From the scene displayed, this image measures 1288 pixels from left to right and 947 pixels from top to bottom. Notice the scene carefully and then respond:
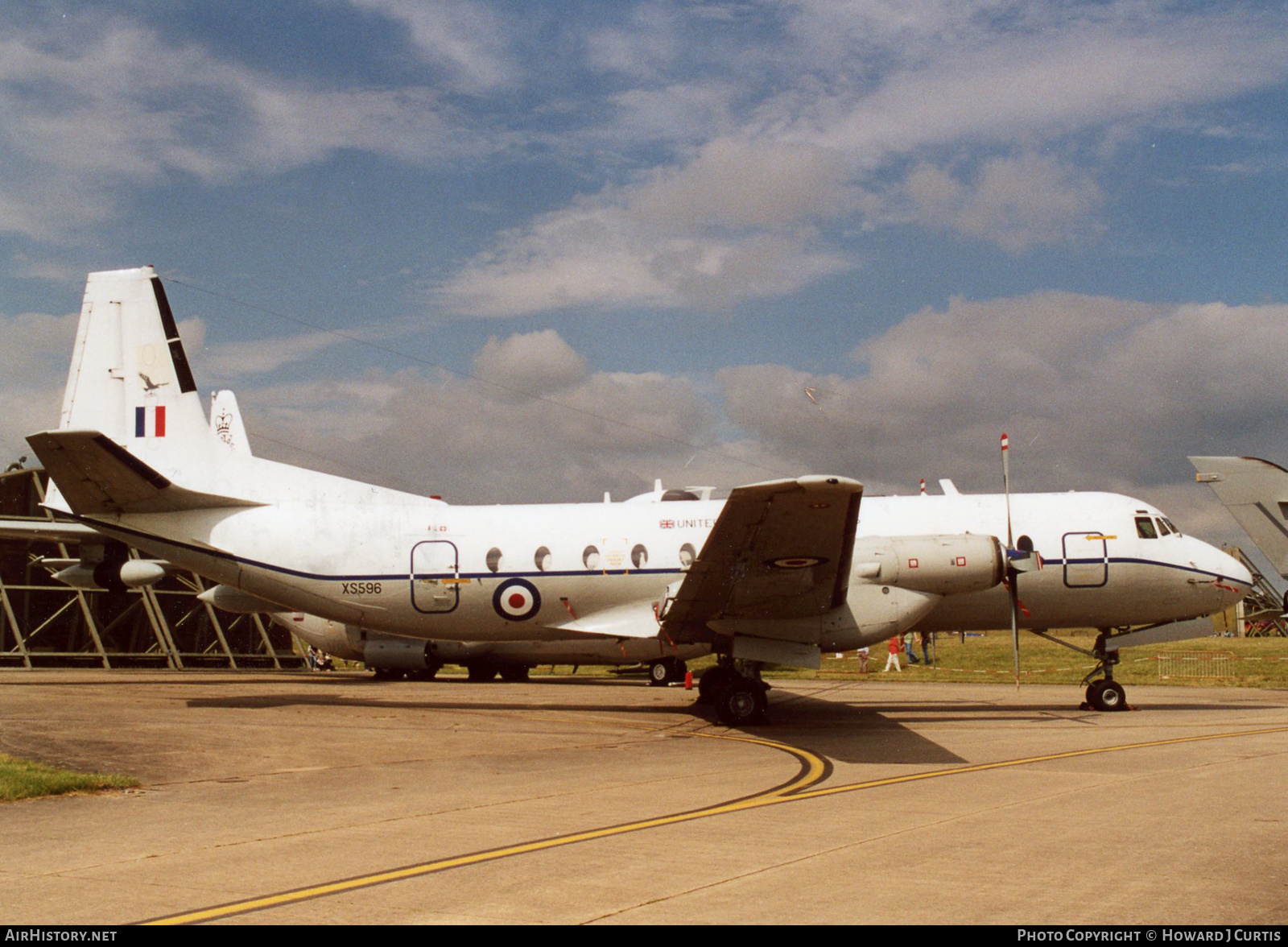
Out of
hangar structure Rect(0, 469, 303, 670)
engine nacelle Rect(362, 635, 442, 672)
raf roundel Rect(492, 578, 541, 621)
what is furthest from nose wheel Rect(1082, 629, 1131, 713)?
hangar structure Rect(0, 469, 303, 670)

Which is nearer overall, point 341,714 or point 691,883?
point 691,883

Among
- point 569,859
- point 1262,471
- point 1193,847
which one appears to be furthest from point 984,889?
point 1262,471

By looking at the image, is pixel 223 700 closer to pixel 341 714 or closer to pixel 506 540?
pixel 341 714

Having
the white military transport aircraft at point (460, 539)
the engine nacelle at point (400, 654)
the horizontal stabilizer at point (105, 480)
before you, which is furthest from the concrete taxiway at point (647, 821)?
the engine nacelle at point (400, 654)

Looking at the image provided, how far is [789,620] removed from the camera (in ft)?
55.8

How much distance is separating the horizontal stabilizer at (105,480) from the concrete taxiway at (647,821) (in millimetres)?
3799

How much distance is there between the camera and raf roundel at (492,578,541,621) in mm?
19312

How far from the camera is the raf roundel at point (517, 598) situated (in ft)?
63.4

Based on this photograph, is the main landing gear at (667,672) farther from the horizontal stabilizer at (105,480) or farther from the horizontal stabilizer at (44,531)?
the horizontal stabilizer at (44,531)

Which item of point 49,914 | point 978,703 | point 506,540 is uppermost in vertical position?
point 506,540

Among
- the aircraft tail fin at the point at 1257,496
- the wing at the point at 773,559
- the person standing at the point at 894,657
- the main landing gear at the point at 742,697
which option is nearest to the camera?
the wing at the point at 773,559

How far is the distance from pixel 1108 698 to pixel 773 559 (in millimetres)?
8523

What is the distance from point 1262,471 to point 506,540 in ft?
42.6

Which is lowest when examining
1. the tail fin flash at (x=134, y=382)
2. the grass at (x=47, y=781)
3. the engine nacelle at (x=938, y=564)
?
the grass at (x=47, y=781)
